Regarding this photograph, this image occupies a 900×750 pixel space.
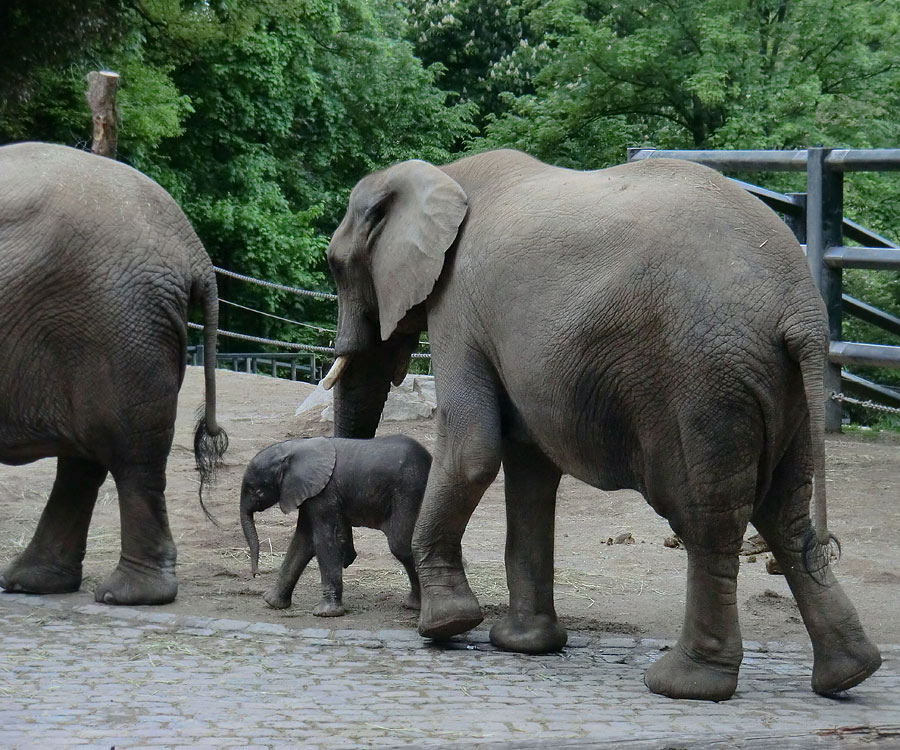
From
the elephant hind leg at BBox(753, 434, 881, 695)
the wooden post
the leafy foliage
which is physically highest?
the leafy foliage

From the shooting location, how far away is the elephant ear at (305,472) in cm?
598

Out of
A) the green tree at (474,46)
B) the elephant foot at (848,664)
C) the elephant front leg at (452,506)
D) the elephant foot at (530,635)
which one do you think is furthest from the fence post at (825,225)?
the green tree at (474,46)

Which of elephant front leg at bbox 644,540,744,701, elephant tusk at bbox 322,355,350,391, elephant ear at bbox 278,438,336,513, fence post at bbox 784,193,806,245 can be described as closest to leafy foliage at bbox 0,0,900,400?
fence post at bbox 784,193,806,245

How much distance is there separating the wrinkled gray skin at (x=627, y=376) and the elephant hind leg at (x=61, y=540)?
1.82 m

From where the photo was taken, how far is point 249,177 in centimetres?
2470

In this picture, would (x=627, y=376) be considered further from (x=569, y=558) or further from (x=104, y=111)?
(x=104, y=111)

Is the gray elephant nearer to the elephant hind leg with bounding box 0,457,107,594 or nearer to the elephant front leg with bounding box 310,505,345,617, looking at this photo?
the elephant hind leg with bounding box 0,457,107,594

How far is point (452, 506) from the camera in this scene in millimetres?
5445

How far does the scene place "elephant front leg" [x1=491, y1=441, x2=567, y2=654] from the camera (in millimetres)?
5586

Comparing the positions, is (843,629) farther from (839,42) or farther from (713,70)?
(839,42)

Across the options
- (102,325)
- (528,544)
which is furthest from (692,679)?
(102,325)

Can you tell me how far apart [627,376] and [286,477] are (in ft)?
6.49

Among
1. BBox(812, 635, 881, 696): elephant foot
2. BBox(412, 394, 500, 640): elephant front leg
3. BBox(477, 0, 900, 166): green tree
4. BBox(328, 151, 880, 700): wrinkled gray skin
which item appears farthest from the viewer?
BBox(477, 0, 900, 166): green tree

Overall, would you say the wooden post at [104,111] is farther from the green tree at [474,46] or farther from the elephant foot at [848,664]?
the green tree at [474,46]
